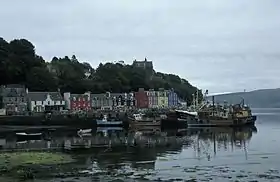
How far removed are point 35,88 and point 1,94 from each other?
536 inches

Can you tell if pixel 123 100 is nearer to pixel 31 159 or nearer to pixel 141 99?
pixel 141 99

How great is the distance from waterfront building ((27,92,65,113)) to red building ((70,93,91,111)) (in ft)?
16.0

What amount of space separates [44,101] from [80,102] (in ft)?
41.3

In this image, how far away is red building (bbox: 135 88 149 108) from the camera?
155 m

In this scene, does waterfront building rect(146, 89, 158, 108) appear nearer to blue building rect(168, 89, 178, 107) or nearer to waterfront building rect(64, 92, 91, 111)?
blue building rect(168, 89, 178, 107)

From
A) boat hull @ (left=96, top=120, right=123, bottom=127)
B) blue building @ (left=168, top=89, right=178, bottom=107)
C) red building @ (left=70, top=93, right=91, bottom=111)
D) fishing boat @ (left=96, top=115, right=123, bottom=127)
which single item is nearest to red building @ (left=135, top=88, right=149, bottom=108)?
blue building @ (left=168, top=89, right=178, bottom=107)

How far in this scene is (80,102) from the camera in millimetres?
134875

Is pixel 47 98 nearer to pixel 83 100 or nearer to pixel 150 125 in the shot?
pixel 83 100

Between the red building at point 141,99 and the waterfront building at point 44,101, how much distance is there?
1289 inches

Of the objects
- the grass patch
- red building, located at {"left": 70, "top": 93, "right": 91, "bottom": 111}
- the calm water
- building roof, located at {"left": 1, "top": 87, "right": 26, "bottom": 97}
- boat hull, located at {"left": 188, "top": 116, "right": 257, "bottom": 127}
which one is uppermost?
building roof, located at {"left": 1, "top": 87, "right": 26, "bottom": 97}

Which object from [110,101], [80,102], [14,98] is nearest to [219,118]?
[80,102]

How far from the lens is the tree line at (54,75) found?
441 ft

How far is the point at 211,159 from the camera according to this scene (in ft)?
139

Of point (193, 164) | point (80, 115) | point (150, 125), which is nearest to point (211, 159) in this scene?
point (193, 164)
